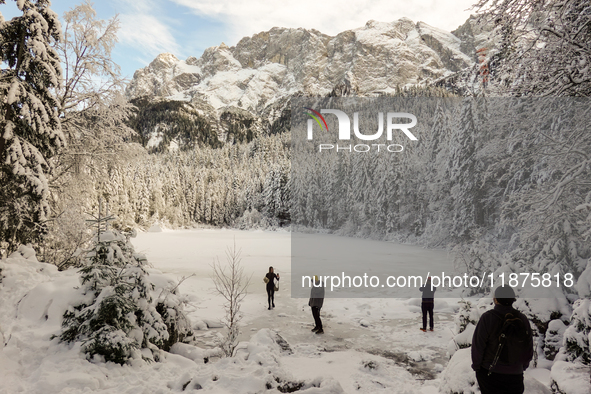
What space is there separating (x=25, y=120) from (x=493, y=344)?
11428mm

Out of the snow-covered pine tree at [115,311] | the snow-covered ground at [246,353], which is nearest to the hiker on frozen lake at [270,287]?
the snow-covered ground at [246,353]

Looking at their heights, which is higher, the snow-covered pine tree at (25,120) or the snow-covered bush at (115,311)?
the snow-covered pine tree at (25,120)

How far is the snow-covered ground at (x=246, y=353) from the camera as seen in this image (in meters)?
5.18

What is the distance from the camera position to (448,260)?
23969 millimetres

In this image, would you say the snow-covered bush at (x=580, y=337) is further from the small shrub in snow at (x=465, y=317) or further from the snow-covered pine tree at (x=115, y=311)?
the snow-covered pine tree at (x=115, y=311)

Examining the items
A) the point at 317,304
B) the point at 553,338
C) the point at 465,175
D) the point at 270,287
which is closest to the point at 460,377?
the point at 553,338

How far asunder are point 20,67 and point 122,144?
3.87 meters

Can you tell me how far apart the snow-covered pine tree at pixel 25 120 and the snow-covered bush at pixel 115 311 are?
3498 mm

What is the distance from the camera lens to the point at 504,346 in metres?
3.43

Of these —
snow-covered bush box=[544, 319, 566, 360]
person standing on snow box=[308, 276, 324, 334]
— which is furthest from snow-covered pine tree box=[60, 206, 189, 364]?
snow-covered bush box=[544, 319, 566, 360]

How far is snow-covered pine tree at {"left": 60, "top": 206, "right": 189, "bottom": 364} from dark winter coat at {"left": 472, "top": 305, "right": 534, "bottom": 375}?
18.5 ft

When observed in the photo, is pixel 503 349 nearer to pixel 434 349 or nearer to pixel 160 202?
pixel 434 349

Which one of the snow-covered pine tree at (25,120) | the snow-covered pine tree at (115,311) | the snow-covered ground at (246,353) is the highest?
the snow-covered pine tree at (25,120)

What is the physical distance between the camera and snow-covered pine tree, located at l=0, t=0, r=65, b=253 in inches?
332
